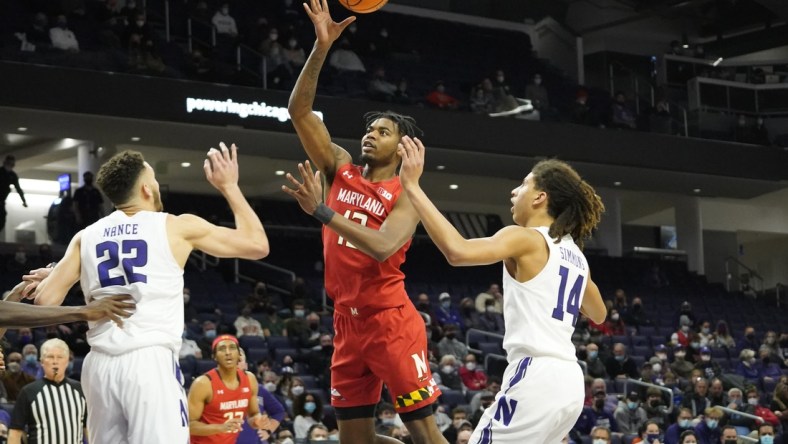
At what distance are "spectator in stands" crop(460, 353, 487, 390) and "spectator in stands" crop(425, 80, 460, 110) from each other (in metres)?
8.35

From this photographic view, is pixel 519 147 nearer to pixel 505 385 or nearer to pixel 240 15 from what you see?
pixel 240 15

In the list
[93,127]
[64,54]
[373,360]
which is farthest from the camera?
[93,127]

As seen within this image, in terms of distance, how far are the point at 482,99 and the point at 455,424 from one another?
12.5 metres

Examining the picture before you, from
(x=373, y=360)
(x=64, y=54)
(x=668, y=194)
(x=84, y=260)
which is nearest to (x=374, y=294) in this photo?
(x=373, y=360)

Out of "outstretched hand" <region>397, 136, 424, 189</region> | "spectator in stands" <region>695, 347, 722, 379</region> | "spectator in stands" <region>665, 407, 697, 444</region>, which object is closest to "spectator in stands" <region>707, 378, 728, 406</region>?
"spectator in stands" <region>695, 347, 722, 379</region>

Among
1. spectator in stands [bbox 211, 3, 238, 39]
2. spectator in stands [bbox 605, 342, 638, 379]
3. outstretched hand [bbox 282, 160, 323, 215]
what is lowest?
spectator in stands [bbox 605, 342, 638, 379]

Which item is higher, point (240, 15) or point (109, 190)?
point (240, 15)

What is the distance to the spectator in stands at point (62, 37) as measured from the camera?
2067 cm

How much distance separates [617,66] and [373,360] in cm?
2380

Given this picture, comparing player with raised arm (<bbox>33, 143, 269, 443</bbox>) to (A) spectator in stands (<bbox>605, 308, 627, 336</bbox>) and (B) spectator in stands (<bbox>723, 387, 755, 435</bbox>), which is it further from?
(A) spectator in stands (<bbox>605, 308, 627, 336</bbox>)

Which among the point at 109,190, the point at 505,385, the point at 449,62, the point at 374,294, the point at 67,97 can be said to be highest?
the point at 449,62

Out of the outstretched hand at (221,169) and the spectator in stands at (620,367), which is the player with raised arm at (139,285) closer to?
the outstretched hand at (221,169)

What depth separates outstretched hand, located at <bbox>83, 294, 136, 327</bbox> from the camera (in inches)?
209

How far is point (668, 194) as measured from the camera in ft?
107
